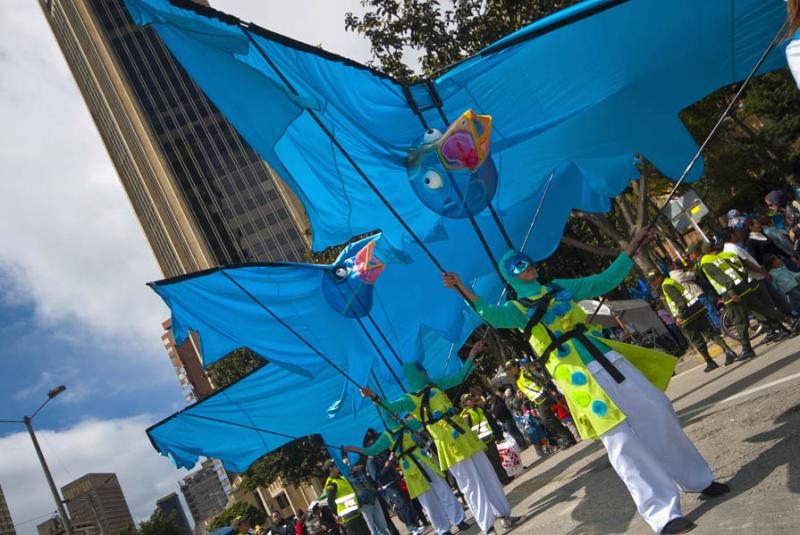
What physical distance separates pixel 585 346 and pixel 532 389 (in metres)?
9.02

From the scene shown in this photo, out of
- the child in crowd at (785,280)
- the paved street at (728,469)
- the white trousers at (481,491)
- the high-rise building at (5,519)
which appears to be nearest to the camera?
the paved street at (728,469)

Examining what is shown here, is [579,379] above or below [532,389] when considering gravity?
below

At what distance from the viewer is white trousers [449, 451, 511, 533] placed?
7.38 meters

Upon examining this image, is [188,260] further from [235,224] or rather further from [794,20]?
[794,20]

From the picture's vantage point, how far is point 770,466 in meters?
4.39

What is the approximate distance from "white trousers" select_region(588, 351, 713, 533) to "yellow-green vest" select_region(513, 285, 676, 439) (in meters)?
0.07

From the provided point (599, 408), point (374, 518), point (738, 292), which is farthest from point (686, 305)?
point (599, 408)

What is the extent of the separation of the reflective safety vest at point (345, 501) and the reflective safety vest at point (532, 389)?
3877 millimetres

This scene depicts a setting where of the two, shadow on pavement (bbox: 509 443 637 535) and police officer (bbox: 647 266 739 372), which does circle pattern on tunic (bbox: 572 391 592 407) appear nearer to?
shadow on pavement (bbox: 509 443 637 535)

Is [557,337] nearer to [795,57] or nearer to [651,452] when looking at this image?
[651,452]

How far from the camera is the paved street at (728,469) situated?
3.90 meters

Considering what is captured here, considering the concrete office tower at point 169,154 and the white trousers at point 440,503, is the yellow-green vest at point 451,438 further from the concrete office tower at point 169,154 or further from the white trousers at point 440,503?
the concrete office tower at point 169,154

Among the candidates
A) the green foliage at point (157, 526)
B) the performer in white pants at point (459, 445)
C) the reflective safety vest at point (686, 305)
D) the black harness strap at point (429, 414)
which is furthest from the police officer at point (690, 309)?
the green foliage at point (157, 526)

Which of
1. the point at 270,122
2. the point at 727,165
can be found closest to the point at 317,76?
the point at 270,122
